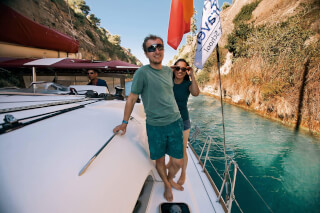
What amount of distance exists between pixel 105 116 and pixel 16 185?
1121mm

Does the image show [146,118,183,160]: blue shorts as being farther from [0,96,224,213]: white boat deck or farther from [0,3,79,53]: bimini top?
[0,3,79,53]: bimini top

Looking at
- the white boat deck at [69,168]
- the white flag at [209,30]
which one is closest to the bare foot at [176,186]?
the white boat deck at [69,168]

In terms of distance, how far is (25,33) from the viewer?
4699 mm

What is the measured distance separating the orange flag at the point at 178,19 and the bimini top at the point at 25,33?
376 cm

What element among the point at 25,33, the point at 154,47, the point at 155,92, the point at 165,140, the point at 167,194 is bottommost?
Answer: the point at 167,194

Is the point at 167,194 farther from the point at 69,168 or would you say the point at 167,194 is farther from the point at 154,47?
the point at 154,47

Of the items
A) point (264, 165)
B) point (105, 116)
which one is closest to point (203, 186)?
point (105, 116)

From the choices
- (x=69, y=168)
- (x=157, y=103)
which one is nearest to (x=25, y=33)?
(x=157, y=103)

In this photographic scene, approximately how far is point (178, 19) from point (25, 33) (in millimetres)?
5009

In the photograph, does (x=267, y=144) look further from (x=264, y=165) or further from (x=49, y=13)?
(x=49, y=13)

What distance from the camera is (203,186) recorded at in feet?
6.88

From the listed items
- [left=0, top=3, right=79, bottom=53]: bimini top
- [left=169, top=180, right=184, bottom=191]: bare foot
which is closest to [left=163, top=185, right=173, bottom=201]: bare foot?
[left=169, top=180, right=184, bottom=191]: bare foot

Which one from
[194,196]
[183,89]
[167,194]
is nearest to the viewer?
[167,194]

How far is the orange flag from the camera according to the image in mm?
3295
